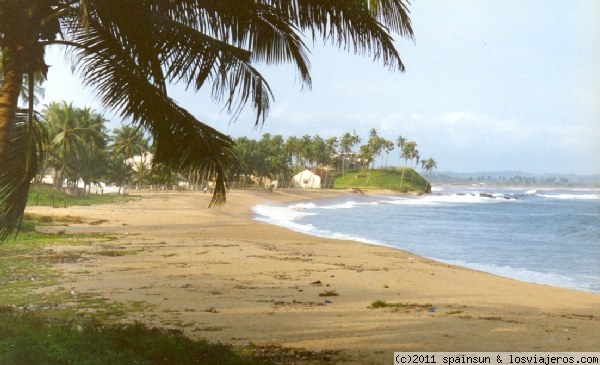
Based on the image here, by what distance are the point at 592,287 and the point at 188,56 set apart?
13163 millimetres

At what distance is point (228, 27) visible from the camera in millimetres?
5031

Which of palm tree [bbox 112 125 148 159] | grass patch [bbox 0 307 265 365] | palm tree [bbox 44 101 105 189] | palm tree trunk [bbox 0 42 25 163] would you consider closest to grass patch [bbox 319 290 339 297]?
grass patch [bbox 0 307 265 365]

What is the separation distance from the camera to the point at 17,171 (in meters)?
4.55

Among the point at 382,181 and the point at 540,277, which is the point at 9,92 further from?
the point at 382,181

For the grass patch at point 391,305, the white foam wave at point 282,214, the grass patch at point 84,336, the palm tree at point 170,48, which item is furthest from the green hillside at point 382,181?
the palm tree at point 170,48

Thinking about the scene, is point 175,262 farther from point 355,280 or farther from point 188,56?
point 188,56

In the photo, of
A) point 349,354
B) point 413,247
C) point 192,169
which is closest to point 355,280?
point 349,354

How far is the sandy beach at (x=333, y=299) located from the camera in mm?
6555

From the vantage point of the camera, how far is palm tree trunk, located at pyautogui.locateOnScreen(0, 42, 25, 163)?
421 cm

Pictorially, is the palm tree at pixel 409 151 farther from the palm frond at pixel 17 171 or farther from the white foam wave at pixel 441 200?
the palm frond at pixel 17 171

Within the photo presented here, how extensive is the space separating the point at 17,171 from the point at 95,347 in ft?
5.00

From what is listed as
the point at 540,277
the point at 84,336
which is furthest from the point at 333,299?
the point at 540,277

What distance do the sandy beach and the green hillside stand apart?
93963 mm

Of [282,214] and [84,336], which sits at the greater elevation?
[84,336]
